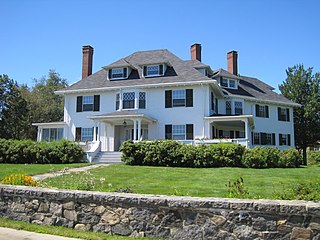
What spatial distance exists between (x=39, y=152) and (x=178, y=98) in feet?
35.3

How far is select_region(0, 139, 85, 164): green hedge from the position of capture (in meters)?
19.6

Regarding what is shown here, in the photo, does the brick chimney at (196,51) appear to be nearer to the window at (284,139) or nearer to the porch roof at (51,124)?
the window at (284,139)

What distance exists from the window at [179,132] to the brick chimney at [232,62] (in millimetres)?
11373

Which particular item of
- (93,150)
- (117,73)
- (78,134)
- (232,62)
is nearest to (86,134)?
(78,134)

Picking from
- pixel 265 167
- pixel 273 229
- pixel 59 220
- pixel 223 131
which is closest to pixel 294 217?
pixel 273 229

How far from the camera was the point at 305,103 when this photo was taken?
3853cm

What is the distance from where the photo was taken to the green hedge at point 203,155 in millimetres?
17156

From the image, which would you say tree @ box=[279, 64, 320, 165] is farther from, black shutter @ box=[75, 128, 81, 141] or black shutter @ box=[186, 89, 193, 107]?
black shutter @ box=[75, 128, 81, 141]

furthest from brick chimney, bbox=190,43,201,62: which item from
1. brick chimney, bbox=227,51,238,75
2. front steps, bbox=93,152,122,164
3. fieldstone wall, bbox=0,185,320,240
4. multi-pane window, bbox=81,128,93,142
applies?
fieldstone wall, bbox=0,185,320,240

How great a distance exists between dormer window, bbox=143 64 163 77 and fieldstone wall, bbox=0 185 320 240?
2019 cm

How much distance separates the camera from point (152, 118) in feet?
Result: 80.1

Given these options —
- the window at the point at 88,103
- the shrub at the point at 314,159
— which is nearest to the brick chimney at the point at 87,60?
the window at the point at 88,103

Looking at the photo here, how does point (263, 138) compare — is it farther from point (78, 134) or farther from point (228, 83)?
point (78, 134)

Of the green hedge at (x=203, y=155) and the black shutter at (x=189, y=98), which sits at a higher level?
the black shutter at (x=189, y=98)
